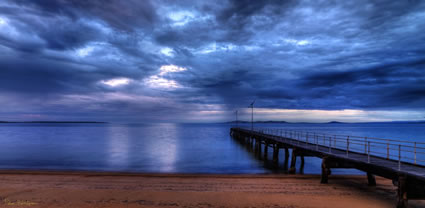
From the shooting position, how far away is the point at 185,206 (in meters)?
9.19

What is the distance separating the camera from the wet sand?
9477 millimetres

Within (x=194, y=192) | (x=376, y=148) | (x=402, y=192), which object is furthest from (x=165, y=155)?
(x=376, y=148)

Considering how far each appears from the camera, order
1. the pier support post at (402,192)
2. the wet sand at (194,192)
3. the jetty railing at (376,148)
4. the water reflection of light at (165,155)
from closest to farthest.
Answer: the pier support post at (402,192), the wet sand at (194,192), the jetty railing at (376,148), the water reflection of light at (165,155)

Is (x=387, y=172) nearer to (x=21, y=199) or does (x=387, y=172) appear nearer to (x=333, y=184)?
(x=333, y=184)

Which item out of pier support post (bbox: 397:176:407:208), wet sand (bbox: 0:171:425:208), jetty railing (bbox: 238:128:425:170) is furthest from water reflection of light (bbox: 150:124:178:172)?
pier support post (bbox: 397:176:407:208)

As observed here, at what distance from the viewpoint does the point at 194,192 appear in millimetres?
11078

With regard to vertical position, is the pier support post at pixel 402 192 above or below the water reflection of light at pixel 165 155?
above

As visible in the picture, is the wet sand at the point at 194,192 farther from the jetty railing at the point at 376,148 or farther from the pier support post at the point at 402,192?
the jetty railing at the point at 376,148

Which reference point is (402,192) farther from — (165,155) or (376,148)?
(376,148)

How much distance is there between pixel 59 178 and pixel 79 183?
2307 millimetres

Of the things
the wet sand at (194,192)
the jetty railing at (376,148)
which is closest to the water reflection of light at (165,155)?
the wet sand at (194,192)

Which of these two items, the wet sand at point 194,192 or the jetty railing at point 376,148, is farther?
the jetty railing at point 376,148

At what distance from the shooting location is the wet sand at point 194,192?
9.48 metres

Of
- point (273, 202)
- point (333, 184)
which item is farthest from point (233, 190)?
point (333, 184)
